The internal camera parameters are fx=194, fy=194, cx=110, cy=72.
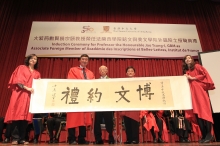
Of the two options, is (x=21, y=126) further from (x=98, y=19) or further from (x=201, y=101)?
(x=98, y=19)

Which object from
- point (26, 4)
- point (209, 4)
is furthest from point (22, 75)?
point (209, 4)

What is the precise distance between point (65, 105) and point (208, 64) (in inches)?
114

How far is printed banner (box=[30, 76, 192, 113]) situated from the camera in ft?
7.88

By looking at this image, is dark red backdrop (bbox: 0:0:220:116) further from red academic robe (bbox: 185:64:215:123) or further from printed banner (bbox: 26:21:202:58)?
red academic robe (bbox: 185:64:215:123)

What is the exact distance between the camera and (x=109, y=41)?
5.15 meters

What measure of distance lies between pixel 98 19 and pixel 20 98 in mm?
3883

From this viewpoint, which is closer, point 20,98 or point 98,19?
point 20,98

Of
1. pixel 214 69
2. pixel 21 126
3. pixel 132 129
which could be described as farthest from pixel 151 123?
pixel 21 126

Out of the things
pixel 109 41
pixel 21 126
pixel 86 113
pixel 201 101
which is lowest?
pixel 21 126

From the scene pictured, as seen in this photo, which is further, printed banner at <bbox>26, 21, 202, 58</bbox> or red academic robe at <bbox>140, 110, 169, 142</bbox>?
printed banner at <bbox>26, 21, 202, 58</bbox>

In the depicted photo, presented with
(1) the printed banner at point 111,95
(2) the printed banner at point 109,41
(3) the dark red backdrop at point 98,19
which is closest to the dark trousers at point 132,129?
(1) the printed banner at point 111,95

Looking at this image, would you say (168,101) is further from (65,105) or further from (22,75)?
(22,75)

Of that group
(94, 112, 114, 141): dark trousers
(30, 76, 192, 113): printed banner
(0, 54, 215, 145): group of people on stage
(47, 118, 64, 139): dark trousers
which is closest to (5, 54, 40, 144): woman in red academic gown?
(0, 54, 215, 145): group of people on stage

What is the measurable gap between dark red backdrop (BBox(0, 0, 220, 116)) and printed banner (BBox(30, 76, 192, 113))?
2552mm
